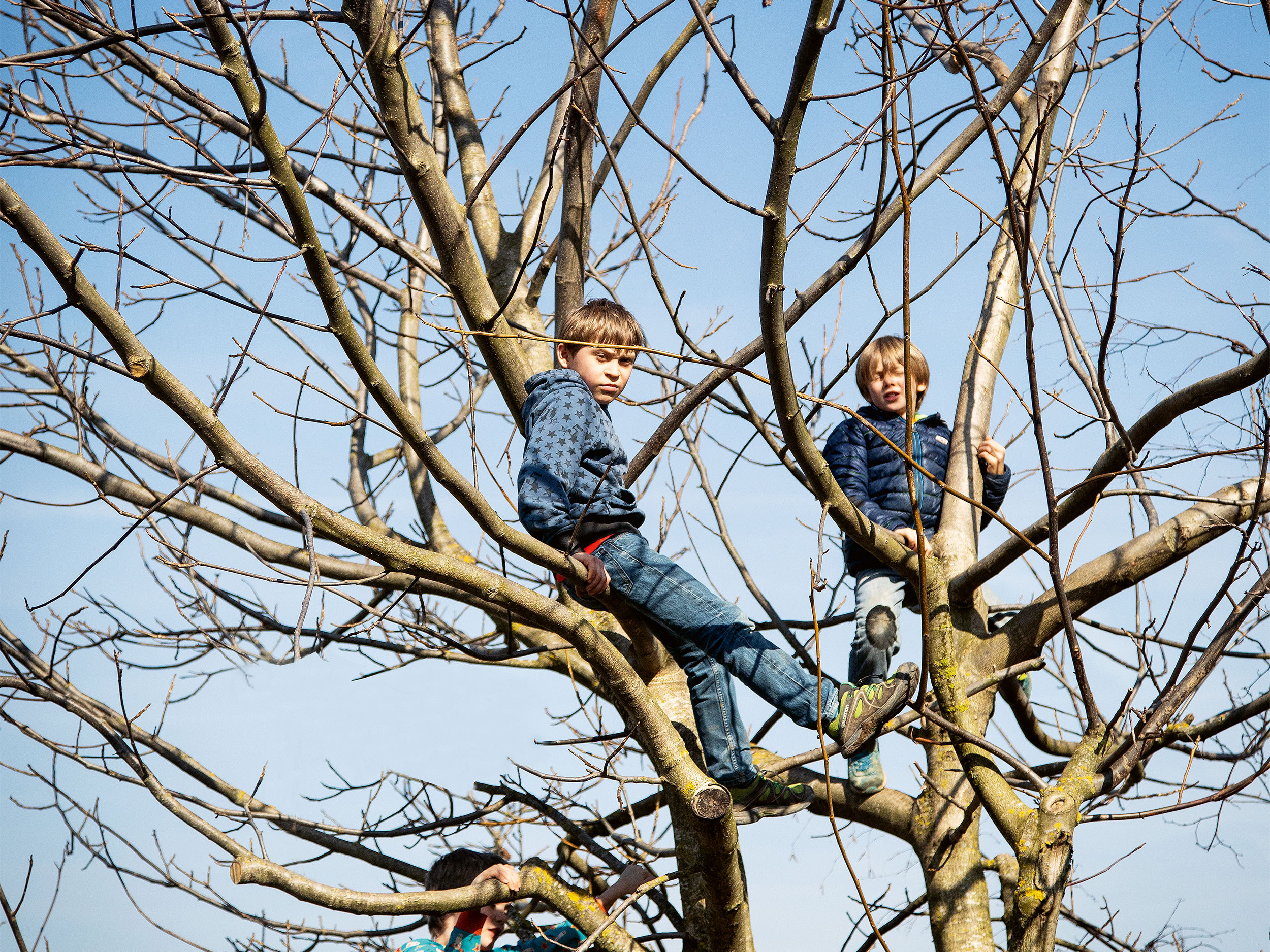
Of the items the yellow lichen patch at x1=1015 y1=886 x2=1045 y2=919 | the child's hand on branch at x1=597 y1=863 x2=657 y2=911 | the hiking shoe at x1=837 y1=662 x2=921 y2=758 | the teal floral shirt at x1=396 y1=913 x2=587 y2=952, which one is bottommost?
the yellow lichen patch at x1=1015 y1=886 x2=1045 y2=919

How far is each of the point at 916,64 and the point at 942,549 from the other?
6.46 feet

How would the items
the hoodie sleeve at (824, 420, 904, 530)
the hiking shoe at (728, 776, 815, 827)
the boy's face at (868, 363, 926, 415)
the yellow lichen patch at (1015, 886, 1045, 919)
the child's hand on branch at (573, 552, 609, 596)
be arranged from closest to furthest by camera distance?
1. the yellow lichen patch at (1015, 886, 1045, 919)
2. the child's hand on branch at (573, 552, 609, 596)
3. the hiking shoe at (728, 776, 815, 827)
4. the hoodie sleeve at (824, 420, 904, 530)
5. the boy's face at (868, 363, 926, 415)

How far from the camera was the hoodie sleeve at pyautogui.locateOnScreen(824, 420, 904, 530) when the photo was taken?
379cm

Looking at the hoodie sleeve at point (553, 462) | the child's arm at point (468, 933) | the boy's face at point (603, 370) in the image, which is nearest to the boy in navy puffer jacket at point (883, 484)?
the boy's face at point (603, 370)

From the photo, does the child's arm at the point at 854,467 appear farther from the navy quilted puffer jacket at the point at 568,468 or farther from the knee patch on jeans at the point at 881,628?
the navy quilted puffer jacket at the point at 568,468

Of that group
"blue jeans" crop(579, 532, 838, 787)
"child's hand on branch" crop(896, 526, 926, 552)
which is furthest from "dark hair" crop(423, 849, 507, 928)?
"child's hand on branch" crop(896, 526, 926, 552)

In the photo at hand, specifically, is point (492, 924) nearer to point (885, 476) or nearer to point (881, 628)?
point (881, 628)

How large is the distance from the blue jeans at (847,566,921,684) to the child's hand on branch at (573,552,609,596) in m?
1.35

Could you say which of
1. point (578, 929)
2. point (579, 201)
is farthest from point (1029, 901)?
point (579, 201)

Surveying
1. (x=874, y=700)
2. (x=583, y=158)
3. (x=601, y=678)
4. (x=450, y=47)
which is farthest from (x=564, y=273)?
(x=874, y=700)

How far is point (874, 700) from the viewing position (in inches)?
103

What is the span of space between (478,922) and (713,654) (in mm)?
1246

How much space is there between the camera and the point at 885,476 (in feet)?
12.8

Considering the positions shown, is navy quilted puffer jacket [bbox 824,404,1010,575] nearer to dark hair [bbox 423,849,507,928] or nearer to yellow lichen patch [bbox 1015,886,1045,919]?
yellow lichen patch [bbox 1015,886,1045,919]
